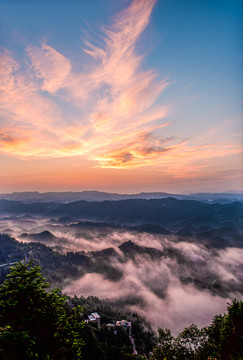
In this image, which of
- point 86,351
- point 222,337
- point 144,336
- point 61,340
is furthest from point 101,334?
point 61,340

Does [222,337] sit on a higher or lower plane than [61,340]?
lower

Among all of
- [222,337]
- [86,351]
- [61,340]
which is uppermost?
[61,340]

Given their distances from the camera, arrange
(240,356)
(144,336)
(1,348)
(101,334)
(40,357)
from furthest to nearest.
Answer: (144,336) < (101,334) < (240,356) < (40,357) < (1,348)

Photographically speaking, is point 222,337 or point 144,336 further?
point 144,336

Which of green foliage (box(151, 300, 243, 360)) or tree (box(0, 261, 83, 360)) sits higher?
tree (box(0, 261, 83, 360))

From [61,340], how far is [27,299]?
19.2 ft

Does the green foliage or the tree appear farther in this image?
the green foliage

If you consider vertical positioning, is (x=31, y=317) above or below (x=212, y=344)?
above

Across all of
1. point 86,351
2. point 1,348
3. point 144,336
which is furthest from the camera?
point 144,336

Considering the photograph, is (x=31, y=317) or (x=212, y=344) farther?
(x=212, y=344)

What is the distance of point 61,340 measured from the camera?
17484 mm

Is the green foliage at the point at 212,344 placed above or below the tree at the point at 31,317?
below

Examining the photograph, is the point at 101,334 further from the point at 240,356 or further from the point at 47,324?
the point at 47,324

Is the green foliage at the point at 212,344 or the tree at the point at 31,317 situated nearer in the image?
the tree at the point at 31,317
